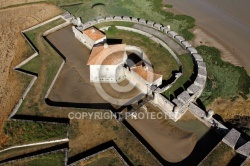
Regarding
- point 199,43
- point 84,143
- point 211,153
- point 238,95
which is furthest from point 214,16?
point 84,143

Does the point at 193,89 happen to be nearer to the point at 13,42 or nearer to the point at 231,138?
the point at 231,138

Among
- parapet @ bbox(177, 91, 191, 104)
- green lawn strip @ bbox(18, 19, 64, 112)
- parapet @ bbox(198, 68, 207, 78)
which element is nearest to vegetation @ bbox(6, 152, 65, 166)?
green lawn strip @ bbox(18, 19, 64, 112)

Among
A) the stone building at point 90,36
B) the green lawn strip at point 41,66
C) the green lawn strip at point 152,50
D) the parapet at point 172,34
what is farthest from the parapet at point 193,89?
the green lawn strip at point 41,66

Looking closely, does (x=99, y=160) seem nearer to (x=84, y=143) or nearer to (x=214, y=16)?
(x=84, y=143)

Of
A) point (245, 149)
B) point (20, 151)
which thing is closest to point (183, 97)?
point (245, 149)

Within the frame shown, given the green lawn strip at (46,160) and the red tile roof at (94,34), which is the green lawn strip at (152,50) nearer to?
the red tile roof at (94,34)

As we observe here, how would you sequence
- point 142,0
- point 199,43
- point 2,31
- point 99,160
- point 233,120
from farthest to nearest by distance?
point 142,0 < point 2,31 < point 199,43 < point 233,120 < point 99,160

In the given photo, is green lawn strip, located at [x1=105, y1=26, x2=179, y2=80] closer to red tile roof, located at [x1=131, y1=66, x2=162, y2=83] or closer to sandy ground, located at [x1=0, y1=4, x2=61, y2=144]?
red tile roof, located at [x1=131, y1=66, x2=162, y2=83]
